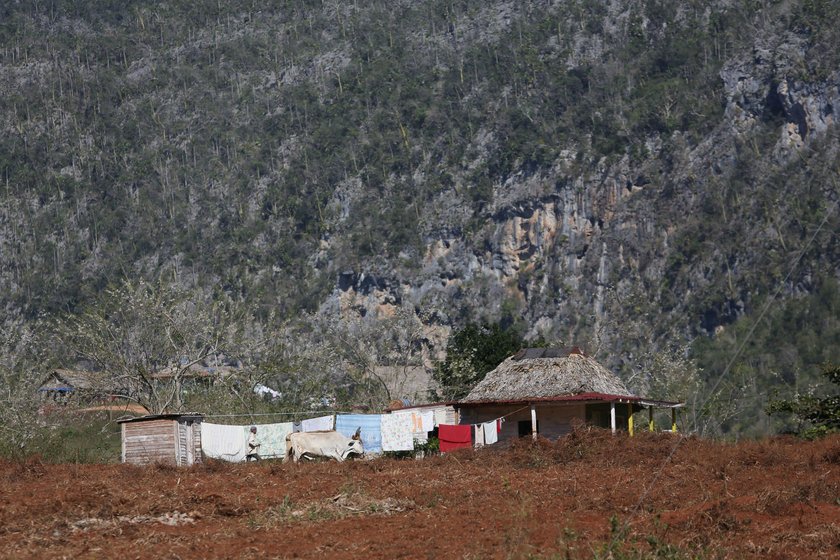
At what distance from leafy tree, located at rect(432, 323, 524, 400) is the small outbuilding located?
1223 centimetres

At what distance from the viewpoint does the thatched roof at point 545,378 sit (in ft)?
120

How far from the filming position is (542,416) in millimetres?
38031

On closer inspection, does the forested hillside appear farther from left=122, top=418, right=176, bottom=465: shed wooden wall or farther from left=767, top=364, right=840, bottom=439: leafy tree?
left=122, top=418, right=176, bottom=465: shed wooden wall

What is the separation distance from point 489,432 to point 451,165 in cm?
11486

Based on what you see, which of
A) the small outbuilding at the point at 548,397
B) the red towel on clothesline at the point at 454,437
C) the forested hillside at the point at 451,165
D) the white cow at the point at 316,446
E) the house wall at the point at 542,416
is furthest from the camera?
the forested hillside at the point at 451,165

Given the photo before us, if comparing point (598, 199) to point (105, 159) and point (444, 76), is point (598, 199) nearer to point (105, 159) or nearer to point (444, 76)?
point (444, 76)

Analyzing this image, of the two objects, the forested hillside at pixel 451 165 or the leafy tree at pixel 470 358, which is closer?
the leafy tree at pixel 470 358

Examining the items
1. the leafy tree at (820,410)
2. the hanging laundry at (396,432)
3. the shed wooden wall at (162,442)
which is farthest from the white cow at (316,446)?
the leafy tree at (820,410)

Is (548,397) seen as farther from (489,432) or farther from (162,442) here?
(162,442)

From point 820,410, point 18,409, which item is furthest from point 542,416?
point 18,409

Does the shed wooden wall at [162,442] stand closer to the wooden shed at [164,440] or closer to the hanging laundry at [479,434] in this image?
the wooden shed at [164,440]

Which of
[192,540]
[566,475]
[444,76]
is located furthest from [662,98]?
[192,540]

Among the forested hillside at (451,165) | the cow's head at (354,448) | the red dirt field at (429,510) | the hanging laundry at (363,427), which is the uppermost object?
the forested hillside at (451,165)

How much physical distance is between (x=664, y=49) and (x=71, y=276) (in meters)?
73.7
